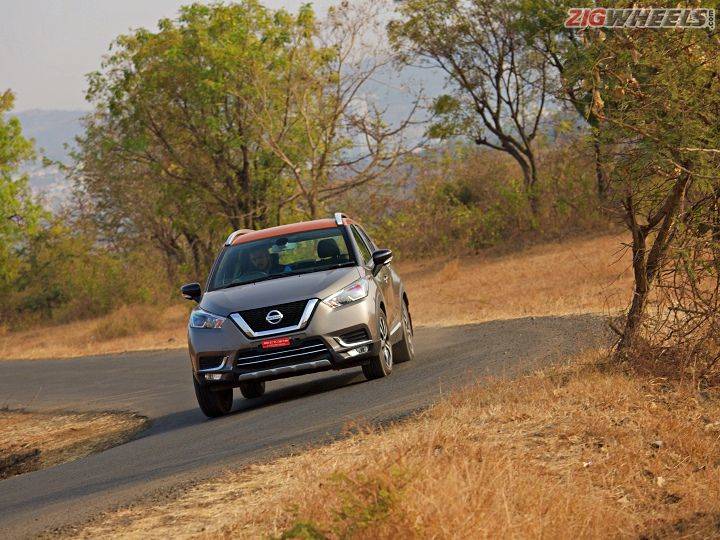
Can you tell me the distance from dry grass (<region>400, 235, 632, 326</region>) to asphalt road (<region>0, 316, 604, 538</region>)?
4.46 m

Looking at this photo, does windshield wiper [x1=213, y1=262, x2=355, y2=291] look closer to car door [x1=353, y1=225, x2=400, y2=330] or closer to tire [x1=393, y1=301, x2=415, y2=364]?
car door [x1=353, y1=225, x2=400, y2=330]

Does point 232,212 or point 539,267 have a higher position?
point 232,212

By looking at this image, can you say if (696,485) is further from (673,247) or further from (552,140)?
(552,140)

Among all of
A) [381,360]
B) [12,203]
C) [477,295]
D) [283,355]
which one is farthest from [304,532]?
[12,203]

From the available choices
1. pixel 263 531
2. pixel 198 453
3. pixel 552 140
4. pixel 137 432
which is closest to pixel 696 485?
pixel 263 531

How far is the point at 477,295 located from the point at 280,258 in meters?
19.5

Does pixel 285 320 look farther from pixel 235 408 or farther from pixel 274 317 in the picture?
pixel 235 408

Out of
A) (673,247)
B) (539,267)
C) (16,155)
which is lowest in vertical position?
(539,267)

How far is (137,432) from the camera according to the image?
13.7 meters

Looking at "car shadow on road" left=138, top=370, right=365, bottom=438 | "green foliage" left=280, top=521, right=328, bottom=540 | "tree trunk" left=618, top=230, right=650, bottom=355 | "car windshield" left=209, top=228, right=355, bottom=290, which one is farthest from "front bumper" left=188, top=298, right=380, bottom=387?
"green foliage" left=280, top=521, right=328, bottom=540

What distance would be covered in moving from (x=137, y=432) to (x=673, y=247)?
6.41 m

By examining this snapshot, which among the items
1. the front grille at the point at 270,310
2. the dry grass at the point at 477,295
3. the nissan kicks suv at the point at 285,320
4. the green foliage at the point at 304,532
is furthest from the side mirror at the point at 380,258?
the dry grass at the point at 477,295

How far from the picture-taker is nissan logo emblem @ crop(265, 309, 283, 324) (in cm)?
1230

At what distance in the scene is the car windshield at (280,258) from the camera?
13320 mm
